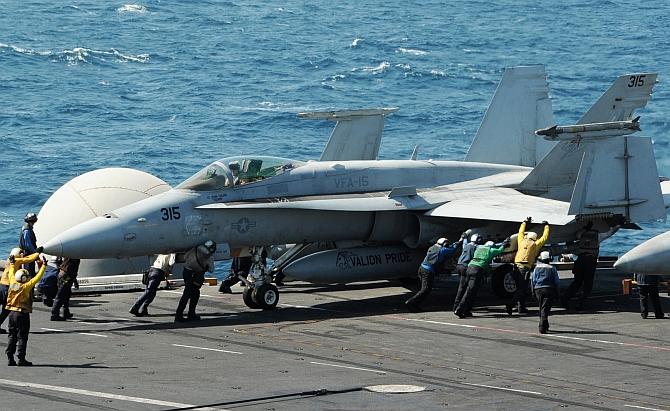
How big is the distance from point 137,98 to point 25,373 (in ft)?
172

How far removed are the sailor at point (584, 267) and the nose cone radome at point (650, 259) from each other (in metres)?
3.86

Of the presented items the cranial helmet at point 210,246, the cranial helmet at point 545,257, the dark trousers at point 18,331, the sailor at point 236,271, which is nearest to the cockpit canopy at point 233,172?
the cranial helmet at point 210,246

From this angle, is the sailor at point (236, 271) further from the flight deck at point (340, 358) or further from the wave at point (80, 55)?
the wave at point (80, 55)

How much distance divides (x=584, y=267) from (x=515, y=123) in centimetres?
639

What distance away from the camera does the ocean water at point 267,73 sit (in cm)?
5528

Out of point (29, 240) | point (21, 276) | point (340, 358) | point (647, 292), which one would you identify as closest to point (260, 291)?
point (29, 240)

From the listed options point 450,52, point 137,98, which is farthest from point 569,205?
point 450,52

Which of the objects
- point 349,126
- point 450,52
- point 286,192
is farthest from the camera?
point 450,52

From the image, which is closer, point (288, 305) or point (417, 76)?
point (288, 305)

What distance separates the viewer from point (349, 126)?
27812 mm

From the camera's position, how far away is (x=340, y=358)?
57.7ft

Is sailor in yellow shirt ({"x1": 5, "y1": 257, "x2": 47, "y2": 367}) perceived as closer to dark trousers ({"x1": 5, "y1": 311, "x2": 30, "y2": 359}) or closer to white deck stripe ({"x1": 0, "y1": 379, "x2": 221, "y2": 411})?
dark trousers ({"x1": 5, "y1": 311, "x2": 30, "y2": 359})

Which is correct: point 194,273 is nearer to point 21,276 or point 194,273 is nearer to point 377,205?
point 377,205

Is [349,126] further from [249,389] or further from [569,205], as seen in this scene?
[249,389]
